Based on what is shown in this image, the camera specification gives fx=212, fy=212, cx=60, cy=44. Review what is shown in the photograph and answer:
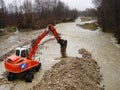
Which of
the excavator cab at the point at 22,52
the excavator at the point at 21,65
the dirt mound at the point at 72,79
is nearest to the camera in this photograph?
the dirt mound at the point at 72,79

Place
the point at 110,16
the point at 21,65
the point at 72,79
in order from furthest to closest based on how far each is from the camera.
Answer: the point at 110,16 < the point at 21,65 < the point at 72,79

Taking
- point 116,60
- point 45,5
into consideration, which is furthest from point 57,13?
point 116,60

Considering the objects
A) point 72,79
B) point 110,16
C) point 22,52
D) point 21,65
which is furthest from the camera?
point 110,16

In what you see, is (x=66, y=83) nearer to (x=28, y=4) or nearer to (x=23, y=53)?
(x=23, y=53)

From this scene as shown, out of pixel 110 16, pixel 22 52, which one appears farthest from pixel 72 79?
pixel 110 16

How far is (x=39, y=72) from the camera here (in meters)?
16.5

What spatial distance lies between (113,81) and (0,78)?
26.4ft

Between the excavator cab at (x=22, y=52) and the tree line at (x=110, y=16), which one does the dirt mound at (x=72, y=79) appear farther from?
the tree line at (x=110, y=16)

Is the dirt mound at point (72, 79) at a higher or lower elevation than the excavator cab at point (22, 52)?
lower

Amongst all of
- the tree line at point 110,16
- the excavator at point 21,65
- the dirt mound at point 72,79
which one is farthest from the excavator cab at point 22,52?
the tree line at point 110,16

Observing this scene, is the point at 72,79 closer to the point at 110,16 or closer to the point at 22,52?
the point at 22,52

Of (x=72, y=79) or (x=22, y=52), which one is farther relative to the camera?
(x=22, y=52)

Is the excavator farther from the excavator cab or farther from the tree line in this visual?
the tree line

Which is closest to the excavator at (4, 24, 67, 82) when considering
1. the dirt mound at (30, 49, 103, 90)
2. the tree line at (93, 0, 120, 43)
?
the dirt mound at (30, 49, 103, 90)
